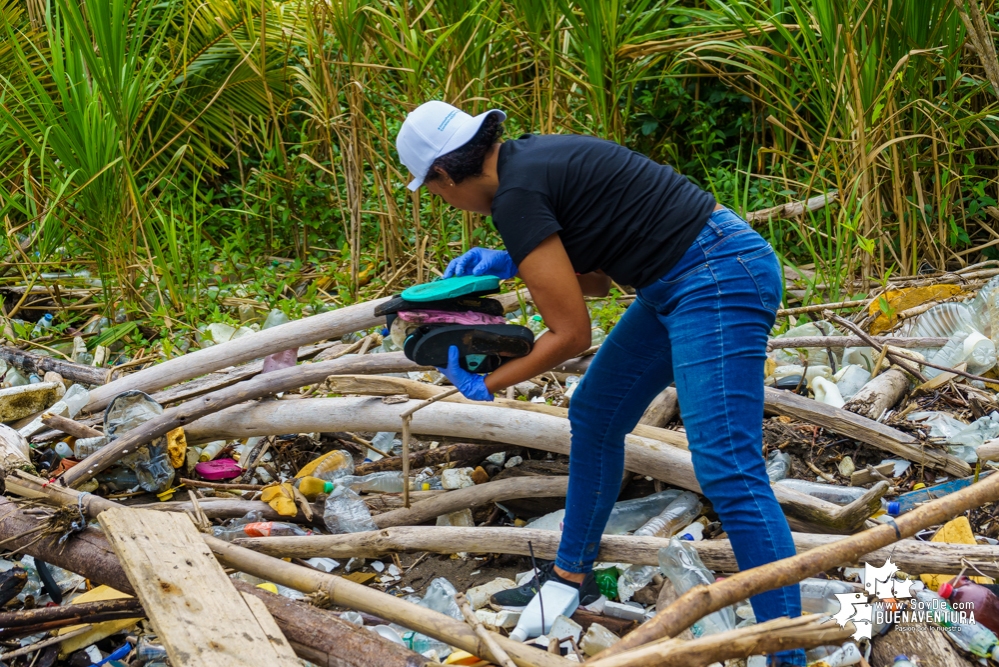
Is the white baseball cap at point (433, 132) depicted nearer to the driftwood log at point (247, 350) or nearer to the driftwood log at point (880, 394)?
the driftwood log at point (247, 350)

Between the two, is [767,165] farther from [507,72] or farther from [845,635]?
[845,635]

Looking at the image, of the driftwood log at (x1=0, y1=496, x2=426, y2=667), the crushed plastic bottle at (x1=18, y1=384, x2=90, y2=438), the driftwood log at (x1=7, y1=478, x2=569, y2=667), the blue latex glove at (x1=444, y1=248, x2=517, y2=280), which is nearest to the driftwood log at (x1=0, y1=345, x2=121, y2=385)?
the crushed plastic bottle at (x1=18, y1=384, x2=90, y2=438)

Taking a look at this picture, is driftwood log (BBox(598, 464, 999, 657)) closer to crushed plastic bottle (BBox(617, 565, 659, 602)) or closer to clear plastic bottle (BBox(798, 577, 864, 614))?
clear plastic bottle (BBox(798, 577, 864, 614))

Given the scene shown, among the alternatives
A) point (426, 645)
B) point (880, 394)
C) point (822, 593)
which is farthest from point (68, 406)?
point (880, 394)

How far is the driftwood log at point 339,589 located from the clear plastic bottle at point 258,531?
0.99 ft

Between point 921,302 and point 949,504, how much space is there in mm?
2398

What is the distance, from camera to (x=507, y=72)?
4.67m

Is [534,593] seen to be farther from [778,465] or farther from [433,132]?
[433,132]

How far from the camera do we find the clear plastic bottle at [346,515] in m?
2.90

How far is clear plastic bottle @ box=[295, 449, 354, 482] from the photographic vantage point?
324cm

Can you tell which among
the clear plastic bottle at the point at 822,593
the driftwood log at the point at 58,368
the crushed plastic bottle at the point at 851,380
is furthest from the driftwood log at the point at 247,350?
the clear plastic bottle at the point at 822,593

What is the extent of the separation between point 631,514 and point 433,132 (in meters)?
1.48

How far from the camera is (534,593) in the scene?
2479 mm

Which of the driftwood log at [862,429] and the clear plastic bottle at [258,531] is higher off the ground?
the driftwood log at [862,429]
